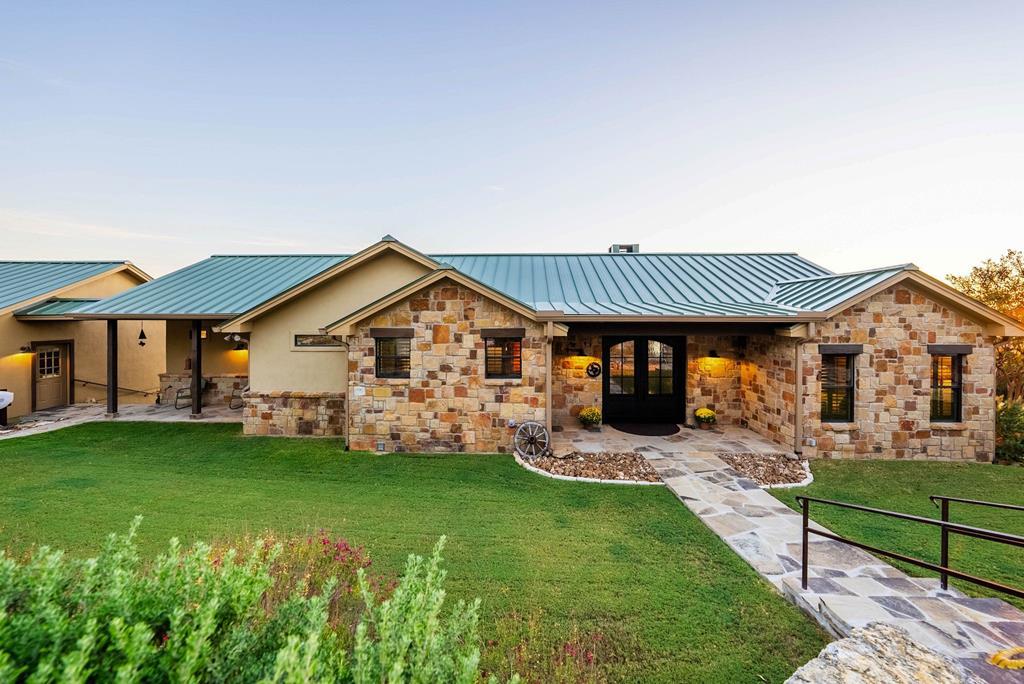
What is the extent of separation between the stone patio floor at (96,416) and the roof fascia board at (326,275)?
3.57 m

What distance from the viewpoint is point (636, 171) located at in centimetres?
1717

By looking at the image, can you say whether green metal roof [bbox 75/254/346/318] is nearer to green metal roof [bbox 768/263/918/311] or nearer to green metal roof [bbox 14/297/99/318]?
green metal roof [bbox 14/297/99/318]

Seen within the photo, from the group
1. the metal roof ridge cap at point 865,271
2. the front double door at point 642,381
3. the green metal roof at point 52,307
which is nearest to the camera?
the metal roof ridge cap at point 865,271

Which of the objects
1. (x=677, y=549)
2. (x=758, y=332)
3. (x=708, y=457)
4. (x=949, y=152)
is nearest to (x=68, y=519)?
(x=677, y=549)

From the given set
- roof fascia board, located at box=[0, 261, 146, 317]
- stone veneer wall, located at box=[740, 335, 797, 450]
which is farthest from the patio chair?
stone veneer wall, located at box=[740, 335, 797, 450]

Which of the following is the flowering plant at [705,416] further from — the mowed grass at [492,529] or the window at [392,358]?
the window at [392,358]

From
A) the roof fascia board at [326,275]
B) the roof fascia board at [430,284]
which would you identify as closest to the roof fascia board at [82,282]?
the roof fascia board at [326,275]

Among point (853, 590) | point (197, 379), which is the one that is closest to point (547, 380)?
point (853, 590)

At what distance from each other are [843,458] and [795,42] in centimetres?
1280

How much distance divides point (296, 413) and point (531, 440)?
7043 millimetres

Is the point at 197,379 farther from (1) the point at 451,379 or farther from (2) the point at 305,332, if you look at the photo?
(1) the point at 451,379

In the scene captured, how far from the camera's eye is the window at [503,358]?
9.90 m

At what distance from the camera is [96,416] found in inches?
509

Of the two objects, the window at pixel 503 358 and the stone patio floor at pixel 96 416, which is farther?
the stone patio floor at pixel 96 416
